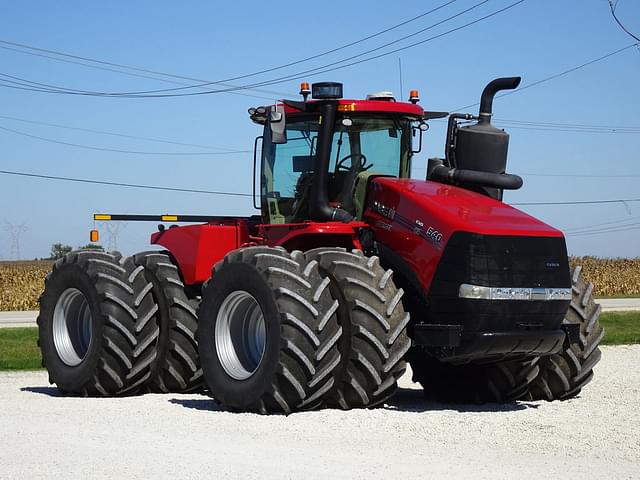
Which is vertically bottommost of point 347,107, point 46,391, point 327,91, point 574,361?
point 46,391

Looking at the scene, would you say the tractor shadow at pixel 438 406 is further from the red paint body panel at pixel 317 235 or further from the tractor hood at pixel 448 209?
the tractor hood at pixel 448 209

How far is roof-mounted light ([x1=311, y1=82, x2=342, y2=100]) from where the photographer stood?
11.2 meters

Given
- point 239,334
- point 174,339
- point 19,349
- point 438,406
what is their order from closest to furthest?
1. point 239,334
2. point 438,406
3. point 174,339
4. point 19,349

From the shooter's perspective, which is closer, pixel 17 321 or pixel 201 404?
pixel 201 404

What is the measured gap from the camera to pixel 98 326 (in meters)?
12.0

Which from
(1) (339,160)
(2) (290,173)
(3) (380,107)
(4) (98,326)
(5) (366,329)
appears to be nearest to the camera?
(5) (366,329)

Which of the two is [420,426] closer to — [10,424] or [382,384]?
[382,384]

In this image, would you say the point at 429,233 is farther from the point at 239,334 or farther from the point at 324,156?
the point at 239,334

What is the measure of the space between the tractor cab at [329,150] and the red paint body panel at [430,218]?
1.20ft

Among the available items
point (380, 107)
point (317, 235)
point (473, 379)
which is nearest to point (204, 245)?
point (317, 235)

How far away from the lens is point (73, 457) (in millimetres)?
7777

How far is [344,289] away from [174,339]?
10.6 feet

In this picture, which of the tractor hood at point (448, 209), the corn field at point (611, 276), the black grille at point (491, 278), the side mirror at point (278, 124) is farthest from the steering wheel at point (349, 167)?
the corn field at point (611, 276)

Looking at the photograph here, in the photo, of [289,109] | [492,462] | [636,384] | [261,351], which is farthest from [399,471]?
[636,384]
